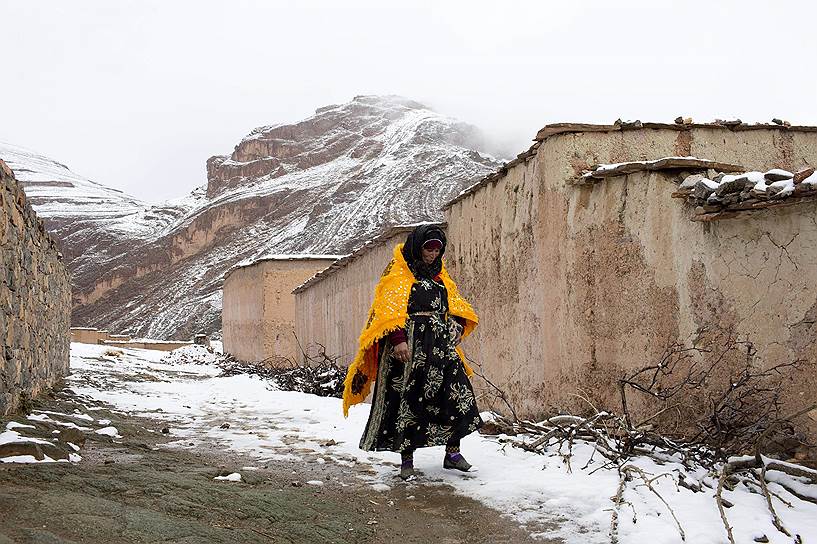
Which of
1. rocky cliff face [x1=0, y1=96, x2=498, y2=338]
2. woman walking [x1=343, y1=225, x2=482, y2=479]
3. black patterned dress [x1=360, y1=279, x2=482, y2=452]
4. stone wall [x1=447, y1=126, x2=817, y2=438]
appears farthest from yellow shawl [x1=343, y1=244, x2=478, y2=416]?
rocky cliff face [x1=0, y1=96, x2=498, y2=338]

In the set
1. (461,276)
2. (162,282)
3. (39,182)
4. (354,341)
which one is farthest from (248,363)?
(39,182)

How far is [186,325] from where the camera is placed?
2083 inches

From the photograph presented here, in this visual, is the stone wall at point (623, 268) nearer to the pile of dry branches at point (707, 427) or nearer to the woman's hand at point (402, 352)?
the pile of dry branches at point (707, 427)

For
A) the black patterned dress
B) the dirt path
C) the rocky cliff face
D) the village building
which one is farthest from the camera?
the rocky cliff face

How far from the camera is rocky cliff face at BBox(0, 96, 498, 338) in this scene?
6075 cm

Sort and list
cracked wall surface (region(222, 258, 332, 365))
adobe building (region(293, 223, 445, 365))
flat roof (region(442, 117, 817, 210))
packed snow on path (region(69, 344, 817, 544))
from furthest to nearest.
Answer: cracked wall surface (region(222, 258, 332, 365)), adobe building (region(293, 223, 445, 365)), flat roof (region(442, 117, 817, 210)), packed snow on path (region(69, 344, 817, 544))

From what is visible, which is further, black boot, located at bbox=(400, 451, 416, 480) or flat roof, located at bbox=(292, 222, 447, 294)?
flat roof, located at bbox=(292, 222, 447, 294)

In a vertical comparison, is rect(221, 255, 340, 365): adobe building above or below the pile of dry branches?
above

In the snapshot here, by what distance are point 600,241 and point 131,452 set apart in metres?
3.57

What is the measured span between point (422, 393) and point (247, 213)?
7184cm

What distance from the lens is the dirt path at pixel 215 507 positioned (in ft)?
9.09

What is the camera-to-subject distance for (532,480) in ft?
13.4

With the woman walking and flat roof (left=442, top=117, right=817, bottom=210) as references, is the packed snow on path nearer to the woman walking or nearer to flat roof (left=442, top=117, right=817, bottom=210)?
the woman walking

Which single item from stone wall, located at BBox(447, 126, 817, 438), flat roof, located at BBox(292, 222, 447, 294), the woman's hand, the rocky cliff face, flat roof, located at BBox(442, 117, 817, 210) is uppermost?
the rocky cliff face
